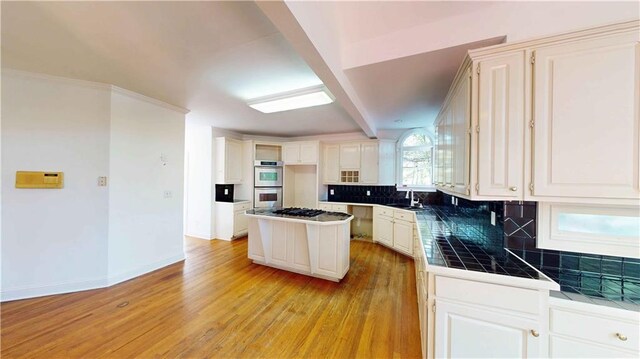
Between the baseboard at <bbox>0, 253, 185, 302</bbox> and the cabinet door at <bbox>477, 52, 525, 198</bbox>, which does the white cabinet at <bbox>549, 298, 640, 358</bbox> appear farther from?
the baseboard at <bbox>0, 253, 185, 302</bbox>

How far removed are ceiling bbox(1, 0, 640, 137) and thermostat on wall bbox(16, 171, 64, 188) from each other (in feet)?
3.68

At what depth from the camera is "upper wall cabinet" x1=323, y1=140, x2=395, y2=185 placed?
4766 millimetres

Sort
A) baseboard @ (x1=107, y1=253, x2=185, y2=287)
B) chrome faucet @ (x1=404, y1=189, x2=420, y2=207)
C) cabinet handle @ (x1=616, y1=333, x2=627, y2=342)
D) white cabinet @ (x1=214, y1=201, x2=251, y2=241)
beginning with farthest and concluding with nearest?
white cabinet @ (x1=214, y1=201, x2=251, y2=241) < chrome faucet @ (x1=404, y1=189, x2=420, y2=207) < baseboard @ (x1=107, y1=253, x2=185, y2=287) < cabinet handle @ (x1=616, y1=333, x2=627, y2=342)

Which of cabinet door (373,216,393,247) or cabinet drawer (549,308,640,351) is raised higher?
cabinet drawer (549,308,640,351)

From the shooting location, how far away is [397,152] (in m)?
4.83

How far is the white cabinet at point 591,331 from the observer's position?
3.54 feet

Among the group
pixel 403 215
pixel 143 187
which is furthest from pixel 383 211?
pixel 143 187

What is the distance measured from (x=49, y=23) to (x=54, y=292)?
282cm

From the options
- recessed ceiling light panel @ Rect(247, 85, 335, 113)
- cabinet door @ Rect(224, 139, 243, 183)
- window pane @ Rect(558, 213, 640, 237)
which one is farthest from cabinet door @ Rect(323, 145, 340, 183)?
window pane @ Rect(558, 213, 640, 237)

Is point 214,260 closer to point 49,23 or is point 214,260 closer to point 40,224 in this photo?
point 40,224

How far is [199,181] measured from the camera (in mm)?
4883

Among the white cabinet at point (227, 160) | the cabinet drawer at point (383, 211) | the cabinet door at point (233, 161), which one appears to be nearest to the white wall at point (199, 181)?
the white cabinet at point (227, 160)

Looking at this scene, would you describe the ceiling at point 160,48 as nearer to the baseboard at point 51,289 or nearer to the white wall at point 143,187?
the white wall at point 143,187

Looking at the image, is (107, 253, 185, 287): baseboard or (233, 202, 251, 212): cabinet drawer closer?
(107, 253, 185, 287): baseboard
